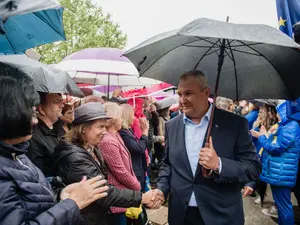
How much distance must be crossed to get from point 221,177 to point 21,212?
57.6 inches

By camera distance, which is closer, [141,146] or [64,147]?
[64,147]

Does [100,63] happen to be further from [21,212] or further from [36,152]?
[21,212]

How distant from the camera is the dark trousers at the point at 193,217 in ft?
7.49

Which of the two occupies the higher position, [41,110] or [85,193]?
[41,110]

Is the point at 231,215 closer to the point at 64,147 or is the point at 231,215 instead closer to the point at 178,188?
the point at 178,188

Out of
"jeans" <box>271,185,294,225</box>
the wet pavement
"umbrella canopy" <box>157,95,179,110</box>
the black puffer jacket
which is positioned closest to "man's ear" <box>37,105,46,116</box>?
the black puffer jacket

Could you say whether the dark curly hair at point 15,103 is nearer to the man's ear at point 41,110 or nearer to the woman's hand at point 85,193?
the woman's hand at point 85,193

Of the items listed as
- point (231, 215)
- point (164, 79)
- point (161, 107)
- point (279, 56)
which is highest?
point (279, 56)

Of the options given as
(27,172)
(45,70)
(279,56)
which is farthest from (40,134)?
(279,56)

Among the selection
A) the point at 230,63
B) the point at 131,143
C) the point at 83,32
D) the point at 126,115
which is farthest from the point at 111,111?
the point at 83,32

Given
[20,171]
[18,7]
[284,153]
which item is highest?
[18,7]

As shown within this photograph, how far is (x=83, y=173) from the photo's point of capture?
2.15 meters

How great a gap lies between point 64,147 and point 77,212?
32.0 inches

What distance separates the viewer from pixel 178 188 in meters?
2.36
